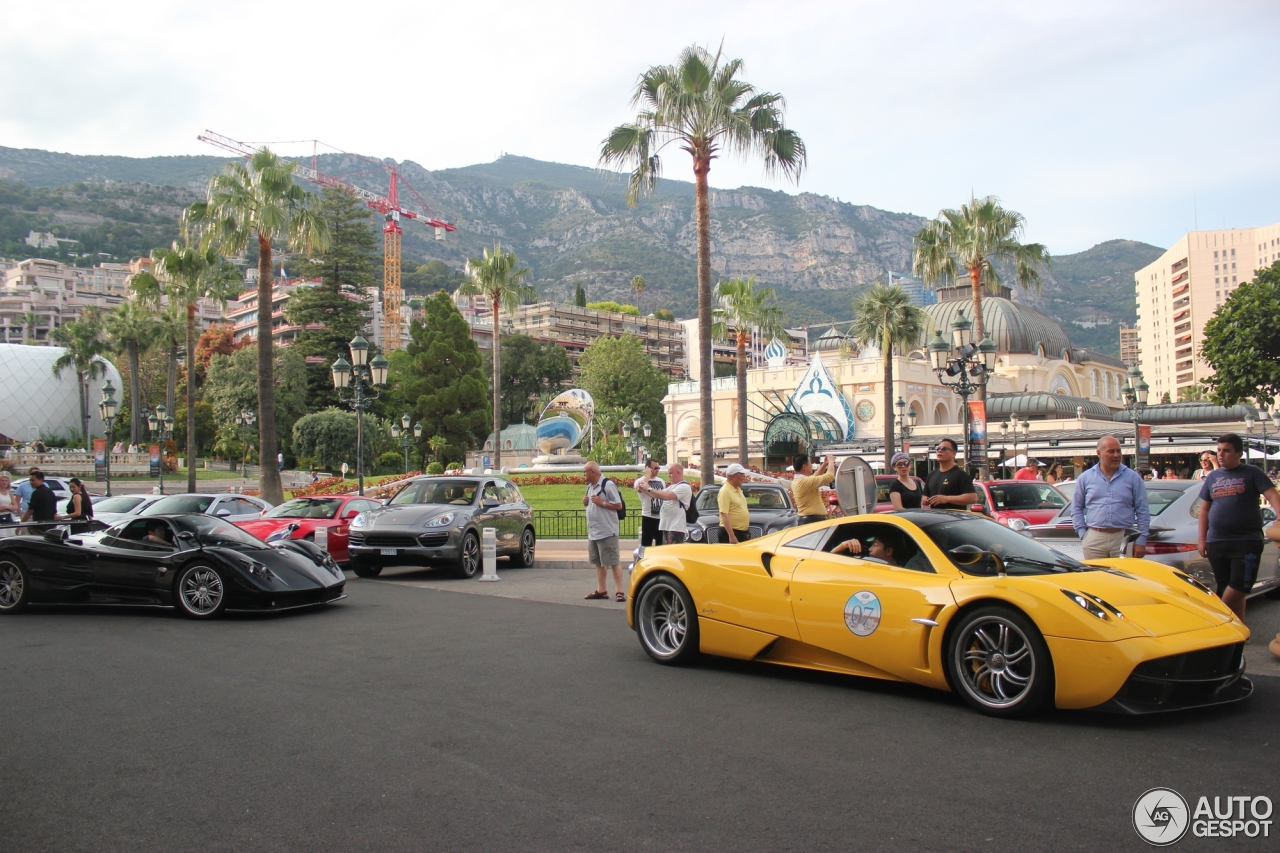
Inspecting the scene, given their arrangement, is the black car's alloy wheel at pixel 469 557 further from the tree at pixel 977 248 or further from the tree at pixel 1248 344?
the tree at pixel 1248 344

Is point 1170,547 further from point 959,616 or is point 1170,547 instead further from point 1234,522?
point 959,616

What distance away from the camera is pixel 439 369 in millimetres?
65188

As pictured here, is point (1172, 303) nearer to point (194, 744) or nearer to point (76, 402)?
point (76, 402)

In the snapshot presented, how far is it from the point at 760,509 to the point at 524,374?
92.8 m

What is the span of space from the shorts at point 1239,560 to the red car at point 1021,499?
6.50 metres

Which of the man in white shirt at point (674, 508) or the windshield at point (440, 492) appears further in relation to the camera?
the windshield at point (440, 492)

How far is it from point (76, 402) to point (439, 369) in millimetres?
56248

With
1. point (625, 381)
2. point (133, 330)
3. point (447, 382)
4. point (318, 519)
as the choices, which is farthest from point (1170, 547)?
point (625, 381)

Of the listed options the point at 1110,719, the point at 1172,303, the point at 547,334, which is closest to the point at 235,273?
the point at 1110,719

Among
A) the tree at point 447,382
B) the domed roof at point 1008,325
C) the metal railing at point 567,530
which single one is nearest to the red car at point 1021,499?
the metal railing at point 567,530

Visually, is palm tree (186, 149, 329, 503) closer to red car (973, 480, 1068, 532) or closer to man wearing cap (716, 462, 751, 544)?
man wearing cap (716, 462, 751, 544)

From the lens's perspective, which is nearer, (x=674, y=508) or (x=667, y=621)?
(x=667, y=621)

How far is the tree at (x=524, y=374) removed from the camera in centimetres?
10725

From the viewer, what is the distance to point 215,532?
10789mm
